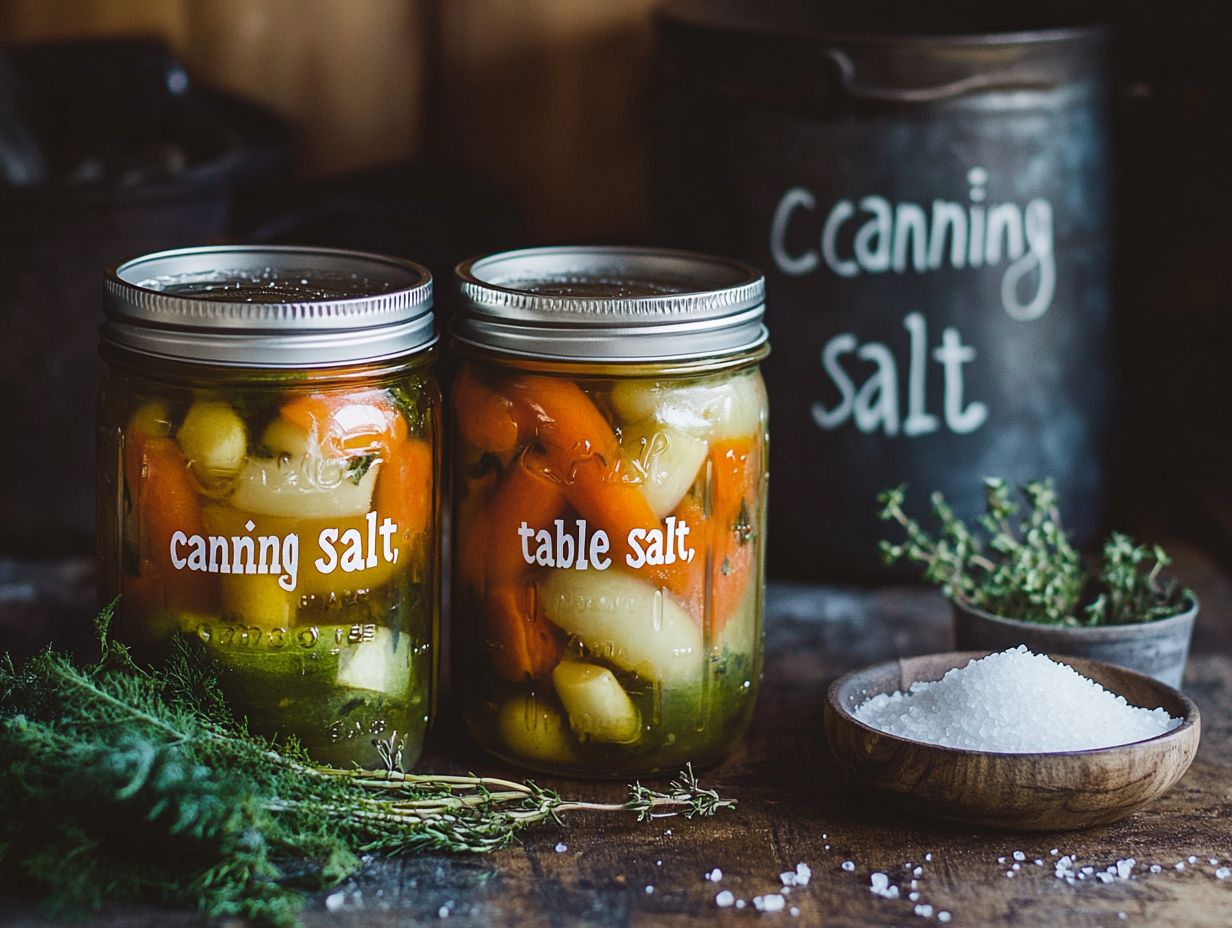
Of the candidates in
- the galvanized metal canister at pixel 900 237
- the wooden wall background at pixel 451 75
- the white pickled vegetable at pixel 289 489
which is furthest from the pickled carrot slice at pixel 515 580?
the wooden wall background at pixel 451 75

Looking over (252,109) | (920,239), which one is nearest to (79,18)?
(252,109)

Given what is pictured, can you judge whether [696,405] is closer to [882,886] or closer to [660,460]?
[660,460]

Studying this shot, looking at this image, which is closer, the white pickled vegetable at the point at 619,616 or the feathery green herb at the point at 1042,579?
the white pickled vegetable at the point at 619,616

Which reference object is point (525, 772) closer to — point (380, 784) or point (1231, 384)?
point (380, 784)

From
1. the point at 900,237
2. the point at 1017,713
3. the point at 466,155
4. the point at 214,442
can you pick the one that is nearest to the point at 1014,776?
the point at 1017,713

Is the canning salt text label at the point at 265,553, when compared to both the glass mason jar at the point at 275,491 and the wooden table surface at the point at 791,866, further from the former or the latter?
the wooden table surface at the point at 791,866

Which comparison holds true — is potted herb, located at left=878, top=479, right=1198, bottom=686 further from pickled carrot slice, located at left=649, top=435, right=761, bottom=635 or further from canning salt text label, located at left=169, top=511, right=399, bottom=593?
canning salt text label, located at left=169, top=511, right=399, bottom=593

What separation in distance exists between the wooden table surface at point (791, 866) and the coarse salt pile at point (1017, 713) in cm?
6

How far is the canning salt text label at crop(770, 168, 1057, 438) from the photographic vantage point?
1384 millimetres

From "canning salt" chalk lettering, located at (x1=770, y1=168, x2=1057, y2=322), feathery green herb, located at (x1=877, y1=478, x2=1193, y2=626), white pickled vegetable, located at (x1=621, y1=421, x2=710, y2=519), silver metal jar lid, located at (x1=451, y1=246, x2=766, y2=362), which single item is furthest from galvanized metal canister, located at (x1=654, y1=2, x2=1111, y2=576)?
white pickled vegetable, located at (x1=621, y1=421, x2=710, y2=519)

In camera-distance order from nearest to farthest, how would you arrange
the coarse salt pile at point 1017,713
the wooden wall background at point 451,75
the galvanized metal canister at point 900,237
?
1. the coarse salt pile at point 1017,713
2. the galvanized metal canister at point 900,237
3. the wooden wall background at point 451,75

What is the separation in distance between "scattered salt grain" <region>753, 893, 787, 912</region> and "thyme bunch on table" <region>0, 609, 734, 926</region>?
0.11m

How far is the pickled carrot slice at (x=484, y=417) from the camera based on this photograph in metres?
0.98

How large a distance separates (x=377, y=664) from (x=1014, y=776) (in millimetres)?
390
